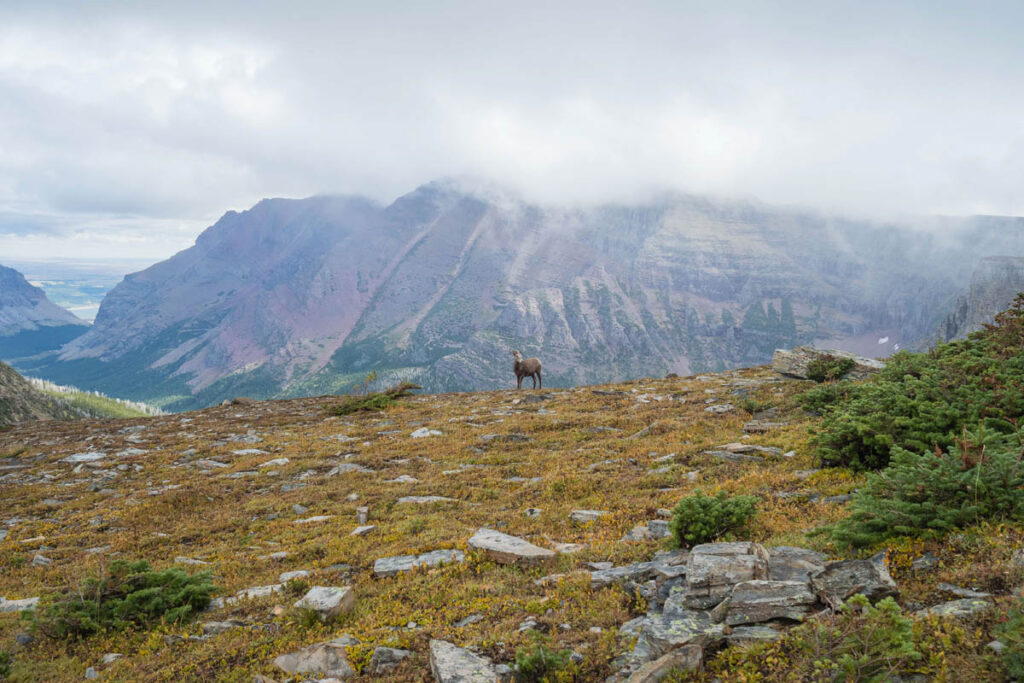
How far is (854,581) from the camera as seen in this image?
20.8 feet

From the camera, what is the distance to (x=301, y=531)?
13.7m

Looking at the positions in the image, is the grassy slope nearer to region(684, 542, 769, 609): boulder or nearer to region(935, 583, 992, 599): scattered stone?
region(935, 583, 992, 599): scattered stone

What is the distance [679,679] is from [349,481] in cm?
1494

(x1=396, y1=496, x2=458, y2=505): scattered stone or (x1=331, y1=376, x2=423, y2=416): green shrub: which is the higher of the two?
Result: (x1=396, y1=496, x2=458, y2=505): scattered stone

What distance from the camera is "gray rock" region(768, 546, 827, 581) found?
687 centimetres

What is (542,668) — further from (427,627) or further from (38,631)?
(38,631)

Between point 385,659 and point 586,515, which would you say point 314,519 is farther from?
point 385,659

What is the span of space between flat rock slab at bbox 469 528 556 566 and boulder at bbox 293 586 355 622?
2.65 m

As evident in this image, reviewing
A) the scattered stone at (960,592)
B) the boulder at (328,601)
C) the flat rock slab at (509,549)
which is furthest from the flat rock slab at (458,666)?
the scattered stone at (960,592)

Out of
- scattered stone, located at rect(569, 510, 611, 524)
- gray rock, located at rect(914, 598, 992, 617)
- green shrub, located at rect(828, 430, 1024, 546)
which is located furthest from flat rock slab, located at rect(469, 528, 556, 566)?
gray rock, located at rect(914, 598, 992, 617)

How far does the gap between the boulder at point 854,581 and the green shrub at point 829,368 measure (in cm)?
2109

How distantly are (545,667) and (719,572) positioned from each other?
271 centimetres

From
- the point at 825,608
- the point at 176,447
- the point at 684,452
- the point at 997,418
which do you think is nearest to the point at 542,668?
the point at 825,608

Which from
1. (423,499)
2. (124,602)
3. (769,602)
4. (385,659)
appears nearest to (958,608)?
(769,602)
